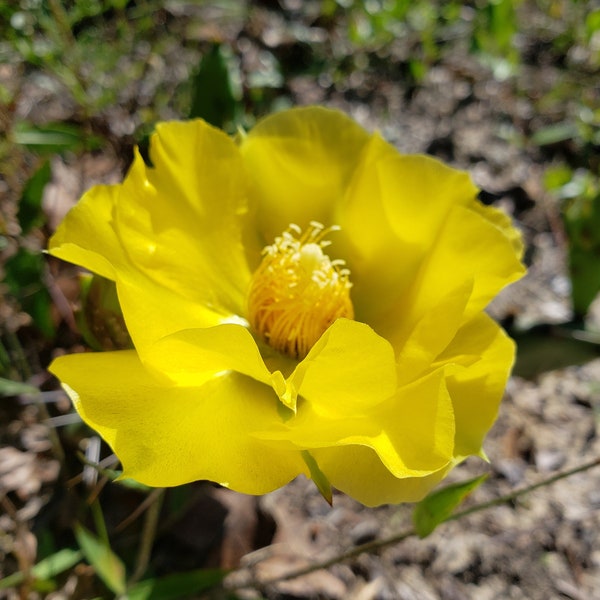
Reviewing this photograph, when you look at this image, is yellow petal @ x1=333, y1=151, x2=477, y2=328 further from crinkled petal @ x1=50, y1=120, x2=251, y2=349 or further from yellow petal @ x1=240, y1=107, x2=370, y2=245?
crinkled petal @ x1=50, y1=120, x2=251, y2=349

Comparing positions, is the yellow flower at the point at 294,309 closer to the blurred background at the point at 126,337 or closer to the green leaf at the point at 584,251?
the blurred background at the point at 126,337

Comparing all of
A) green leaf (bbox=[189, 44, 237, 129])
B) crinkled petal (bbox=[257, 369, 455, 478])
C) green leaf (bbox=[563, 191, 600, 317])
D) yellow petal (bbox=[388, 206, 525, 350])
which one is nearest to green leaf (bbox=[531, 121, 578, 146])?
green leaf (bbox=[563, 191, 600, 317])

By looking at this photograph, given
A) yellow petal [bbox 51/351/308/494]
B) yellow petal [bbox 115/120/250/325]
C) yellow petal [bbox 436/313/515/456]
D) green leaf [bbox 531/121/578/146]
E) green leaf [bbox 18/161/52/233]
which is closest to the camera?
yellow petal [bbox 51/351/308/494]

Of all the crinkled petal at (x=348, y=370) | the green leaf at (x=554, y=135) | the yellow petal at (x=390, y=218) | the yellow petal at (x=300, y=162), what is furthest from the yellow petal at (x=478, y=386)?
the green leaf at (x=554, y=135)

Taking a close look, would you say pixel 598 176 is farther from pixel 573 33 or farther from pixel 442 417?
pixel 442 417

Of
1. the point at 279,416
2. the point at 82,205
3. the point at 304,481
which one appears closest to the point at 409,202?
the point at 279,416

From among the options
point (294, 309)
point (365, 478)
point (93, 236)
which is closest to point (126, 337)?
point (93, 236)
